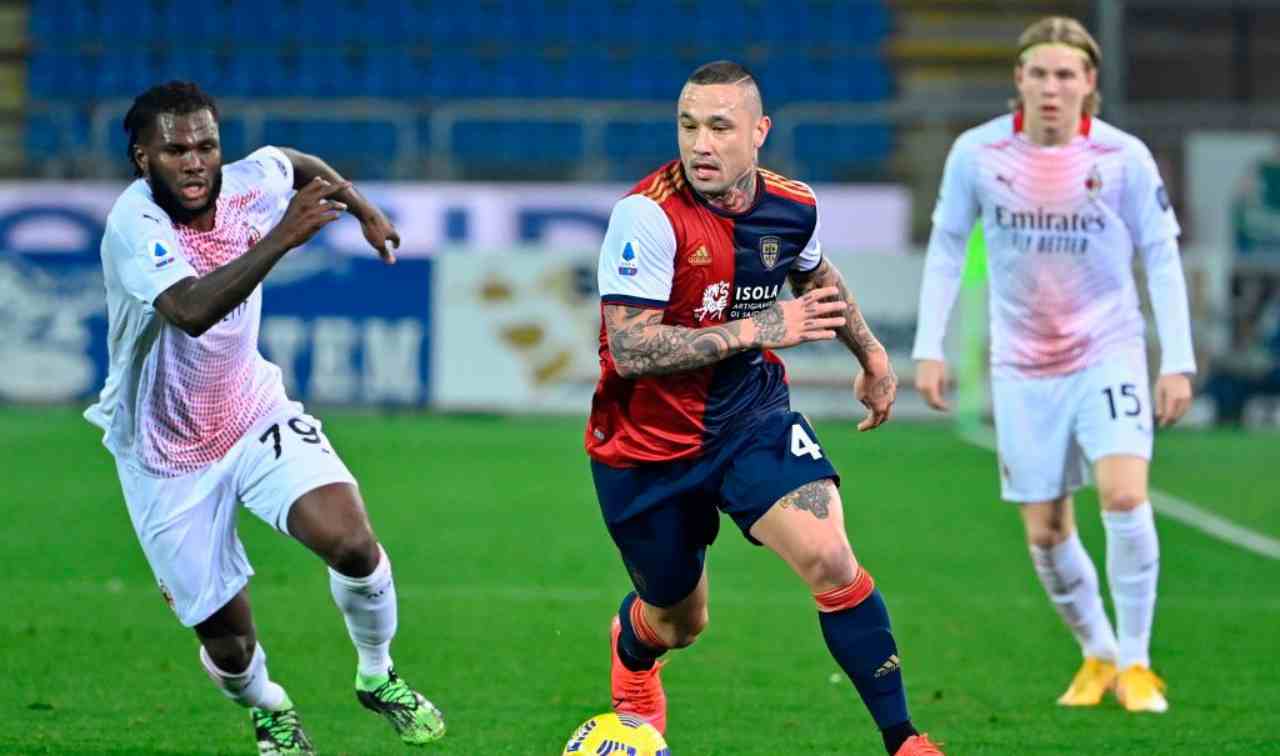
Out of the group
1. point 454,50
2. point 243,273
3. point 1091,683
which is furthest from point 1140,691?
point 454,50

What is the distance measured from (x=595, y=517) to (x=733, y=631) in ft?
13.5

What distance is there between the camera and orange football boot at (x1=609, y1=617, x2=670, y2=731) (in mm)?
6559

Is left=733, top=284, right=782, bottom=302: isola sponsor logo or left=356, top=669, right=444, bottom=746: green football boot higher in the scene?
left=733, top=284, right=782, bottom=302: isola sponsor logo

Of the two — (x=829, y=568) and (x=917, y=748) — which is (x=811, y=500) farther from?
(x=917, y=748)

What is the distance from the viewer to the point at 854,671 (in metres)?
5.64

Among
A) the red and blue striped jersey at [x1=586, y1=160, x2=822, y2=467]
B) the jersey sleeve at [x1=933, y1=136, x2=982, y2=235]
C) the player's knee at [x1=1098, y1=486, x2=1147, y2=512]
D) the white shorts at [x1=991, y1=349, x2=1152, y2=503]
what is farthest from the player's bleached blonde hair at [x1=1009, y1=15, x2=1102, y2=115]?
the red and blue striped jersey at [x1=586, y1=160, x2=822, y2=467]

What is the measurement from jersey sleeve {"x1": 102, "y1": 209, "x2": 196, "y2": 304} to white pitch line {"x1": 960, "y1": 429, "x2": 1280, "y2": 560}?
7836mm

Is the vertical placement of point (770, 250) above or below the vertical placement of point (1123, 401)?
above

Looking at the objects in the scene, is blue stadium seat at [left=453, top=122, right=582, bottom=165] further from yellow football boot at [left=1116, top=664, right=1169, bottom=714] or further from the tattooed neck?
the tattooed neck

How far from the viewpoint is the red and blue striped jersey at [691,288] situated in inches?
220

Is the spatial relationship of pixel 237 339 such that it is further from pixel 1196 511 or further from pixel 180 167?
pixel 1196 511

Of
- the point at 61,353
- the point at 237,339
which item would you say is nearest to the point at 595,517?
the point at 237,339

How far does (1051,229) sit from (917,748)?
2.69 meters

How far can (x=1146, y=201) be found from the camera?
7.53 metres
